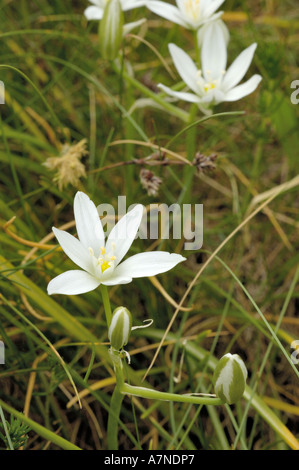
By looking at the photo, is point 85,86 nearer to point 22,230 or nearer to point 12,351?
point 22,230

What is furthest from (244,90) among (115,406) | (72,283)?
(115,406)

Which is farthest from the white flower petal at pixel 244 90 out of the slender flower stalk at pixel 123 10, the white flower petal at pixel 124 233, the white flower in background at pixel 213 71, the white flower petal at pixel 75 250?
the white flower petal at pixel 75 250

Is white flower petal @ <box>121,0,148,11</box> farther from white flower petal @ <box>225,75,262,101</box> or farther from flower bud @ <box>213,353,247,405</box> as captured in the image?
flower bud @ <box>213,353,247,405</box>

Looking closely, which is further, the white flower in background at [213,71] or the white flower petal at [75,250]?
the white flower in background at [213,71]

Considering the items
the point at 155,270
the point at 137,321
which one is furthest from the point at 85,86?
the point at 155,270

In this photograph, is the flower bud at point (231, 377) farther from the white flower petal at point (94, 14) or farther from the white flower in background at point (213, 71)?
the white flower petal at point (94, 14)

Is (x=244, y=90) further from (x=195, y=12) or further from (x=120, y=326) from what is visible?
(x=120, y=326)
